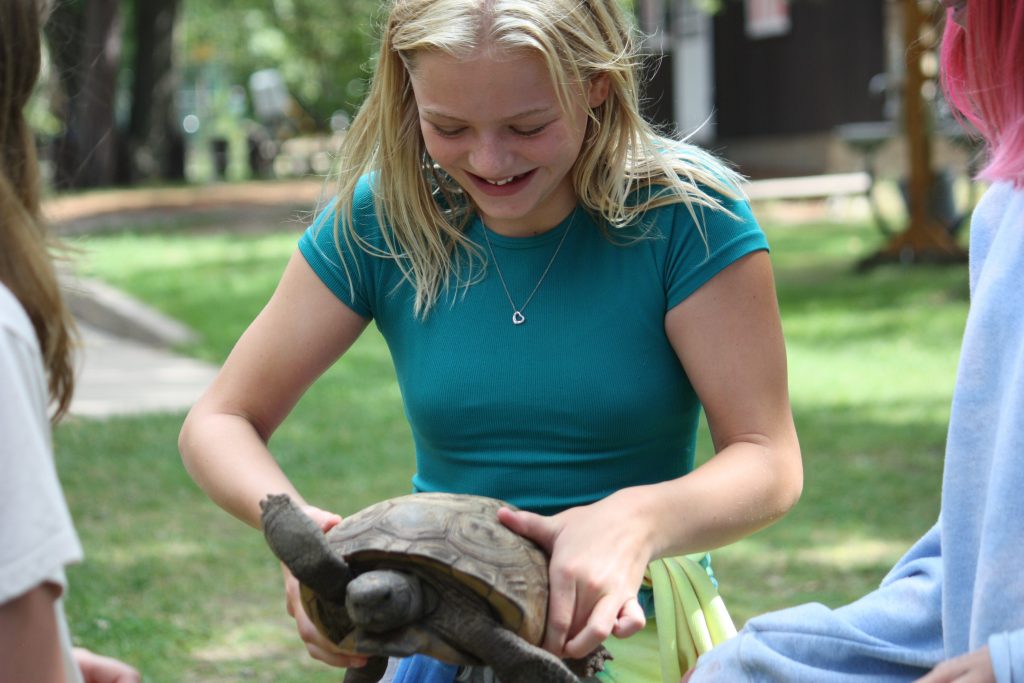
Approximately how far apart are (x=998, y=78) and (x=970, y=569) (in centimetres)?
72

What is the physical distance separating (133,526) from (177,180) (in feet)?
70.3

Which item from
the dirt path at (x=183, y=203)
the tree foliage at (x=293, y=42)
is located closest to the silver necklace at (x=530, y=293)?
the dirt path at (x=183, y=203)

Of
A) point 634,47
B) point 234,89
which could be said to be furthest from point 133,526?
point 234,89

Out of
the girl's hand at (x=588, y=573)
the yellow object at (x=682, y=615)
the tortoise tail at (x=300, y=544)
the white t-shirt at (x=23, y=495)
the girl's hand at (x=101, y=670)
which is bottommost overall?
the yellow object at (x=682, y=615)

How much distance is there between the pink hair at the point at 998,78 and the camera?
2.01 meters

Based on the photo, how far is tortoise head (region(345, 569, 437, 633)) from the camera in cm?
186

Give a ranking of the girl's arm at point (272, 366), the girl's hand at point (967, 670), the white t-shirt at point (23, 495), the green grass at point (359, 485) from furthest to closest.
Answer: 1. the green grass at point (359, 485)
2. the girl's arm at point (272, 366)
3. the girl's hand at point (967, 670)
4. the white t-shirt at point (23, 495)

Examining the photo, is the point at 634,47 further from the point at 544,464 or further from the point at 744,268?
the point at 544,464

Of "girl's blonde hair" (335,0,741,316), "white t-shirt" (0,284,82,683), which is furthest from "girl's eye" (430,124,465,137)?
"white t-shirt" (0,284,82,683)

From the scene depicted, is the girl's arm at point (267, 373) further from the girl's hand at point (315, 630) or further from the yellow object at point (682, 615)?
the yellow object at point (682, 615)

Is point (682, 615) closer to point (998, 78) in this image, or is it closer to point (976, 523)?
point (976, 523)

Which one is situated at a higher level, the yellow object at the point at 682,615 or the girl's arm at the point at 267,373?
the girl's arm at the point at 267,373

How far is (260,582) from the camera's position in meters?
5.34

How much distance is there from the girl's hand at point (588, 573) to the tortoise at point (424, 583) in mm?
24
